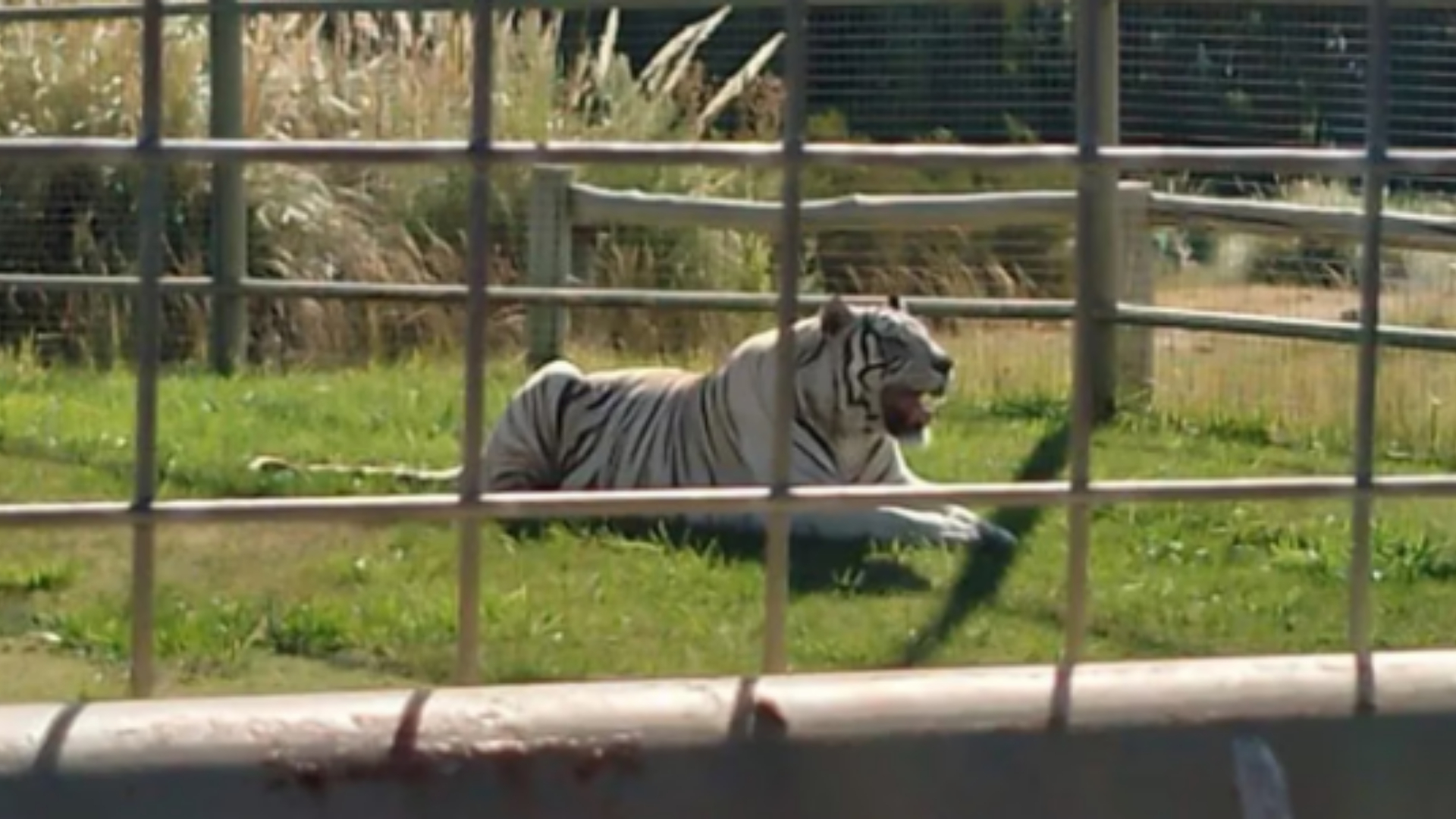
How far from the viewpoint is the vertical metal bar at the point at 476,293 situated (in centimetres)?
389

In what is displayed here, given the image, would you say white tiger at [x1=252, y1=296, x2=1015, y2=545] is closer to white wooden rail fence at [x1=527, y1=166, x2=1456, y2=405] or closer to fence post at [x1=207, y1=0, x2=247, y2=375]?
white wooden rail fence at [x1=527, y1=166, x2=1456, y2=405]

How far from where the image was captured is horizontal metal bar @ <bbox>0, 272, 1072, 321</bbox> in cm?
961

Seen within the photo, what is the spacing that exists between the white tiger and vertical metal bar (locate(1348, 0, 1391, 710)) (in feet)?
11.8

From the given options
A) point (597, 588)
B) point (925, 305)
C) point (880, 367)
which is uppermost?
point (925, 305)

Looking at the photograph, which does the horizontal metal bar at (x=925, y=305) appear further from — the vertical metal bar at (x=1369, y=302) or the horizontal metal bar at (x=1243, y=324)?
the vertical metal bar at (x=1369, y=302)

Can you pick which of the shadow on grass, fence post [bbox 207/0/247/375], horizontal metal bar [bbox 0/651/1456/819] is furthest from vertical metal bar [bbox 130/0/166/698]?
fence post [bbox 207/0/247/375]

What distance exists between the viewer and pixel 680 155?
12.9 ft

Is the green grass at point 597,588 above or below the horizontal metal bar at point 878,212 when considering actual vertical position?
below

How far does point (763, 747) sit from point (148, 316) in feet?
3.25

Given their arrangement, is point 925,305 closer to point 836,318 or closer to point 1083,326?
point 836,318

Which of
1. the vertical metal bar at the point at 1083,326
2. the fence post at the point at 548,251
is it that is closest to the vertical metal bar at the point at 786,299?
the vertical metal bar at the point at 1083,326

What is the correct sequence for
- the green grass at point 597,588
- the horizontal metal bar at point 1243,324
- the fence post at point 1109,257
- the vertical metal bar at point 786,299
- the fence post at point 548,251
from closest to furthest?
1. the vertical metal bar at point 786,299
2. the green grass at point 597,588
3. the horizontal metal bar at point 1243,324
4. the fence post at point 1109,257
5. the fence post at point 548,251

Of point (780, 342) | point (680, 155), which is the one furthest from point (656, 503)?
point (680, 155)

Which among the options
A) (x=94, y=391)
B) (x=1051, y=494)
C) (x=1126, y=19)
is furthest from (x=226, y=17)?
(x=1051, y=494)
